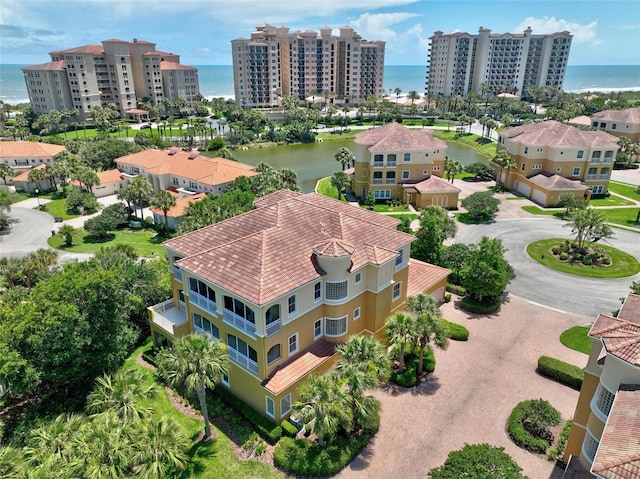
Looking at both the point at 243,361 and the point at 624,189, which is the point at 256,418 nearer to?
the point at 243,361

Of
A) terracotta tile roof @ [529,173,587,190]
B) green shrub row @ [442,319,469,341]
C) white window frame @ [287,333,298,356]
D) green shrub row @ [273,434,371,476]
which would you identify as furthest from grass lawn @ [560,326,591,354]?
terracotta tile roof @ [529,173,587,190]

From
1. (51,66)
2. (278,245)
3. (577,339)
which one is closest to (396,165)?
(577,339)

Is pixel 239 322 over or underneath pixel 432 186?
over

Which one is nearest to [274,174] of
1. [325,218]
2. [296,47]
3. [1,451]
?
[325,218]

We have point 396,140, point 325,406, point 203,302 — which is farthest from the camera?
point 396,140

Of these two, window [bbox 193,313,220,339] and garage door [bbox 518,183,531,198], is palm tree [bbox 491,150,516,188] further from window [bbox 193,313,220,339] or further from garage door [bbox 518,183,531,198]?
window [bbox 193,313,220,339]

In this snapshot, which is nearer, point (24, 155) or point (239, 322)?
point (239, 322)
